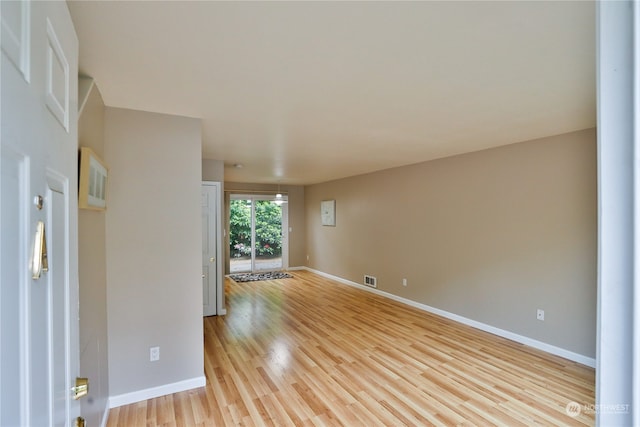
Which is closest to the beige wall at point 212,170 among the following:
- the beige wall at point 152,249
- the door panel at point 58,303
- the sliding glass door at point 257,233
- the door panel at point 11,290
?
the beige wall at point 152,249

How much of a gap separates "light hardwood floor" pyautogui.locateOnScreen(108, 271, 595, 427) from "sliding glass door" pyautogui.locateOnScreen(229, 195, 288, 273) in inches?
143

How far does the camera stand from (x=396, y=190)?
18.2 ft

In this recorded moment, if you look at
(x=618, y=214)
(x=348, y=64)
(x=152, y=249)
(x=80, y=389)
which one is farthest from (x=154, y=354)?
(x=618, y=214)

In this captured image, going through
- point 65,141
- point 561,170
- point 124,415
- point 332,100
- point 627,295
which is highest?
point 332,100

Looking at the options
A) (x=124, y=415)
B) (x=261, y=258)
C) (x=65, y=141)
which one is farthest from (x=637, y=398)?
(x=261, y=258)

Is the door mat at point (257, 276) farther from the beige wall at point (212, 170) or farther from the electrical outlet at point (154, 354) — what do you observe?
the electrical outlet at point (154, 354)

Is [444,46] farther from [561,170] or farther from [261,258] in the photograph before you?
[261,258]

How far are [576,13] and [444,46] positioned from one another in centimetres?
54

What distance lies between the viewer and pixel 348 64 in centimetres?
179

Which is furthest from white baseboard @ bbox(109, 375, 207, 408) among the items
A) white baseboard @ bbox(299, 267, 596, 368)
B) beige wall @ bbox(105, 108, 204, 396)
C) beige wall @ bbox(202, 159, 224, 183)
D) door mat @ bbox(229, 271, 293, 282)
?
door mat @ bbox(229, 271, 293, 282)

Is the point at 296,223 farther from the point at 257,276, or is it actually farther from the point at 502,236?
the point at 502,236

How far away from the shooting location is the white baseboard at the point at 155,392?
2.45 m

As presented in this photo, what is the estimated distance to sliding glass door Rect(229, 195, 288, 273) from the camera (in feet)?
26.6

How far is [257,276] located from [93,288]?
587 centimetres
